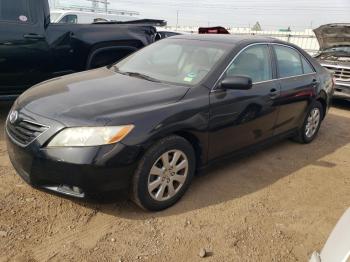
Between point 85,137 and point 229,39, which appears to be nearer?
point 85,137

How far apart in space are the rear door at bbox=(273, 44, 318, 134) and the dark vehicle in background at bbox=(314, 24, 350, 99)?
10.1 ft

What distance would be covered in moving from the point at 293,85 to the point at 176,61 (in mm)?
1661

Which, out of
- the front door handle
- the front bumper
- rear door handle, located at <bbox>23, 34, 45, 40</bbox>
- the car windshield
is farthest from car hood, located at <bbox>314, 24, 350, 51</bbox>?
the front bumper

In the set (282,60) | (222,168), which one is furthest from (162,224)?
(282,60)

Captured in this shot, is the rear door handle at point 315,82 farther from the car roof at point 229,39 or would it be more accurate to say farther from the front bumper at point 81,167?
the front bumper at point 81,167

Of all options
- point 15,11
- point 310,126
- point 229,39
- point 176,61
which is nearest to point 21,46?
point 15,11

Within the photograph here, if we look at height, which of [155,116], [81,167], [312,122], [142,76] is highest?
[142,76]

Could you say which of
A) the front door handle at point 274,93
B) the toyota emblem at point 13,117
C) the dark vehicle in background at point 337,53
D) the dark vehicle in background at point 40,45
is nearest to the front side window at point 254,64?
the front door handle at point 274,93

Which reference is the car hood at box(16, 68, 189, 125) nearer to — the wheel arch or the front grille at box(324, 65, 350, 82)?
the wheel arch

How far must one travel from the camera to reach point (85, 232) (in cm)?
296

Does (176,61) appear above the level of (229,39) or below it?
below

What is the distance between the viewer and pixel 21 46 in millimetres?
5113

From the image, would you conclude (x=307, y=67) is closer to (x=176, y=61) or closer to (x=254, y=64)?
(x=254, y=64)

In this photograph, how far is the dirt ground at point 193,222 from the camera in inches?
110
